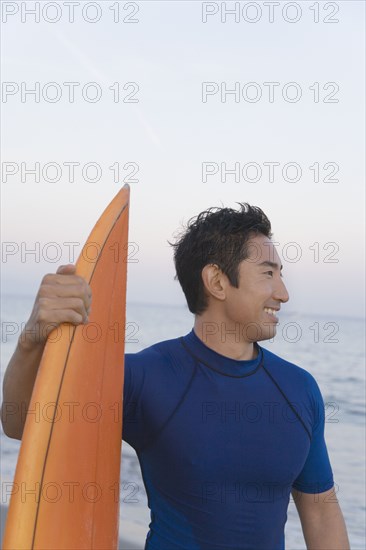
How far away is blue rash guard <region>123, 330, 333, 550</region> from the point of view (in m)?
2.35

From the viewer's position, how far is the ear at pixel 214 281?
2625 millimetres

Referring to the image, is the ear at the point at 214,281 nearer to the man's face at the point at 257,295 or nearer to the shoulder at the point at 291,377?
the man's face at the point at 257,295

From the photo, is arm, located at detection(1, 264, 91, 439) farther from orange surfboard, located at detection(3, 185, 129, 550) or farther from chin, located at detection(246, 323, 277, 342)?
chin, located at detection(246, 323, 277, 342)

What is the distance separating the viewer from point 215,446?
93.2 inches

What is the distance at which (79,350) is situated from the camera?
2.22 meters

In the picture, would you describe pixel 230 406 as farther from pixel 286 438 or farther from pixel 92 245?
pixel 92 245

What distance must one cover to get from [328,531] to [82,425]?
3.02 ft

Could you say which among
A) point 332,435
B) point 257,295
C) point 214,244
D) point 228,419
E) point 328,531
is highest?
point 332,435

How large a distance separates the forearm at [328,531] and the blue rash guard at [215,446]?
103 mm

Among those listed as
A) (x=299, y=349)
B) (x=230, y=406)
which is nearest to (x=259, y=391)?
(x=230, y=406)

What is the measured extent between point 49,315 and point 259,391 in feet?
2.79

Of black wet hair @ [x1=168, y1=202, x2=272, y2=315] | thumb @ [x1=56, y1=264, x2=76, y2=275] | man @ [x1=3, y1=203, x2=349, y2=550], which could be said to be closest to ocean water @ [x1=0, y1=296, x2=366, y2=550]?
black wet hair @ [x1=168, y1=202, x2=272, y2=315]

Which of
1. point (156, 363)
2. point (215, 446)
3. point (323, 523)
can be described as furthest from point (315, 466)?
point (156, 363)

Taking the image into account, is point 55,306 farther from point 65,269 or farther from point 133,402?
point 133,402
